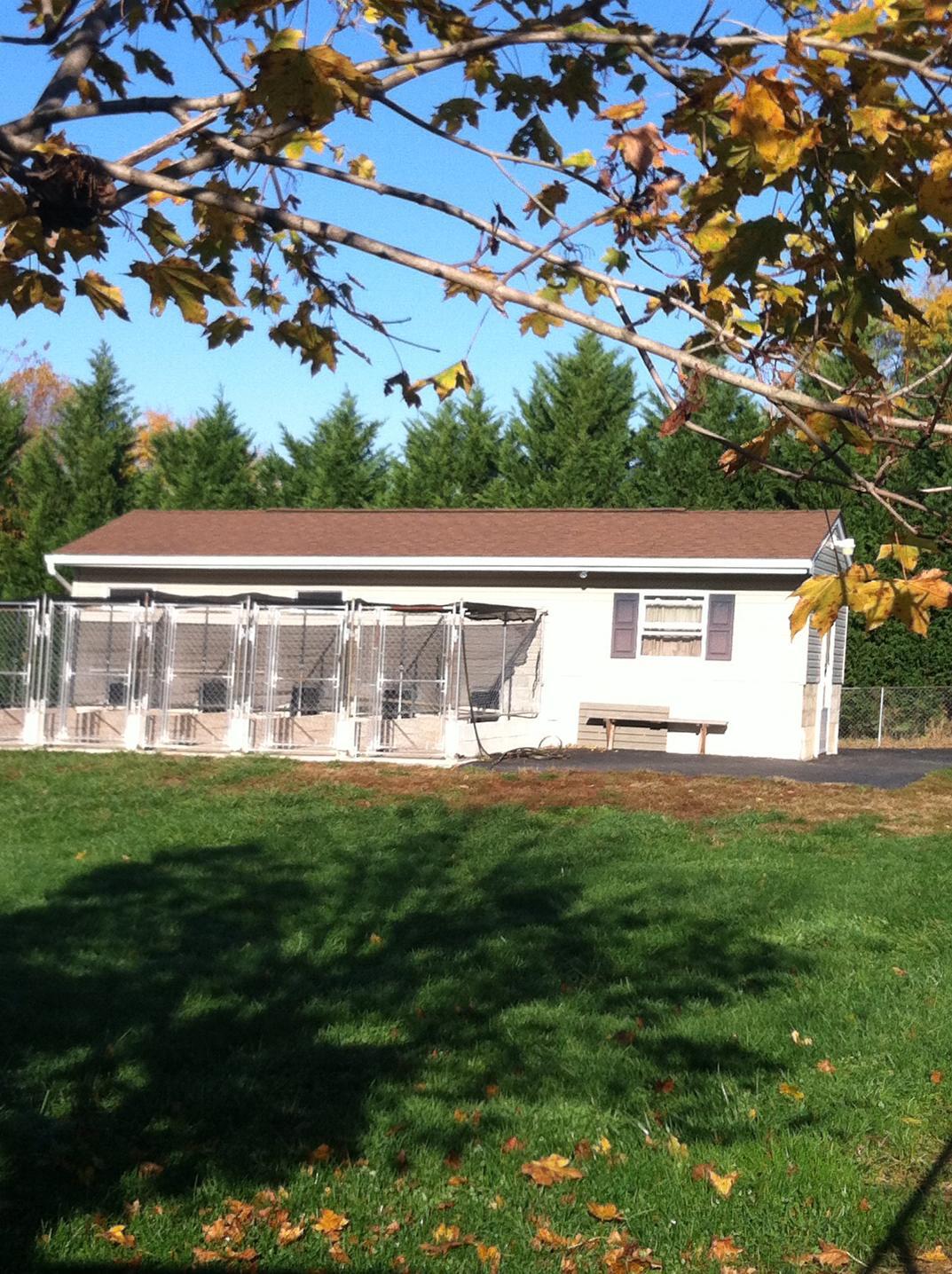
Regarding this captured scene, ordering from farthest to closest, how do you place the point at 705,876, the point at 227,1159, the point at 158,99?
1. the point at 705,876
2. the point at 227,1159
3. the point at 158,99

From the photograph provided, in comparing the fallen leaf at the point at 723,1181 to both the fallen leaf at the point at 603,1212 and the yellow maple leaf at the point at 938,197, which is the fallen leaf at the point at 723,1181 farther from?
the yellow maple leaf at the point at 938,197

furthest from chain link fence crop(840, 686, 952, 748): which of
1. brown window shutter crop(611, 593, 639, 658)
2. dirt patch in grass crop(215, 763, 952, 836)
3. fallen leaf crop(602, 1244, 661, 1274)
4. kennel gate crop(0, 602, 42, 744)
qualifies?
fallen leaf crop(602, 1244, 661, 1274)

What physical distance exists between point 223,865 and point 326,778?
20.2 feet

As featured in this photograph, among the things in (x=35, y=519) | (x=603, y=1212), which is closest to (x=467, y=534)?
(x=35, y=519)

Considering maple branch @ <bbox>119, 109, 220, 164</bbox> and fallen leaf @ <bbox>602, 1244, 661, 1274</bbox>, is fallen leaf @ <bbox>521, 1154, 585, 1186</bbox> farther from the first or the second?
maple branch @ <bbox>119, 109, 220, 164</bbox>

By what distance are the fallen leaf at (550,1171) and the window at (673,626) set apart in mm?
17875

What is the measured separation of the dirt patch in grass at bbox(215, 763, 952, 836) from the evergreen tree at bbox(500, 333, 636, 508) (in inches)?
541

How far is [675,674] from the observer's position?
2312 centimetres

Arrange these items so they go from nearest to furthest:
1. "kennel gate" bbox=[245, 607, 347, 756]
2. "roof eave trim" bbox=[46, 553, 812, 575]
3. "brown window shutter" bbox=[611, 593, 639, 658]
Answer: "kennel gate" bbox=[245, 607, 347, 756] < "roof eave trim" bbox=[46, 553, 812, 575] < "brown window shutter" bbox=[611, 593, 639, 658]

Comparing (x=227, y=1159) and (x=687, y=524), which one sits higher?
(x=687, y=524)

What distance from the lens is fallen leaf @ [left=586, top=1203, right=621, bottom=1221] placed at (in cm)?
505

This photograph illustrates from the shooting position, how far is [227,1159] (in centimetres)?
553

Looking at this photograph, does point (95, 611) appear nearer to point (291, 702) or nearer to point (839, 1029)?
point (291, 702)

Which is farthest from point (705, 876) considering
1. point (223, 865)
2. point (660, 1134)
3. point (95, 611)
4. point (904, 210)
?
point (95, 611)
